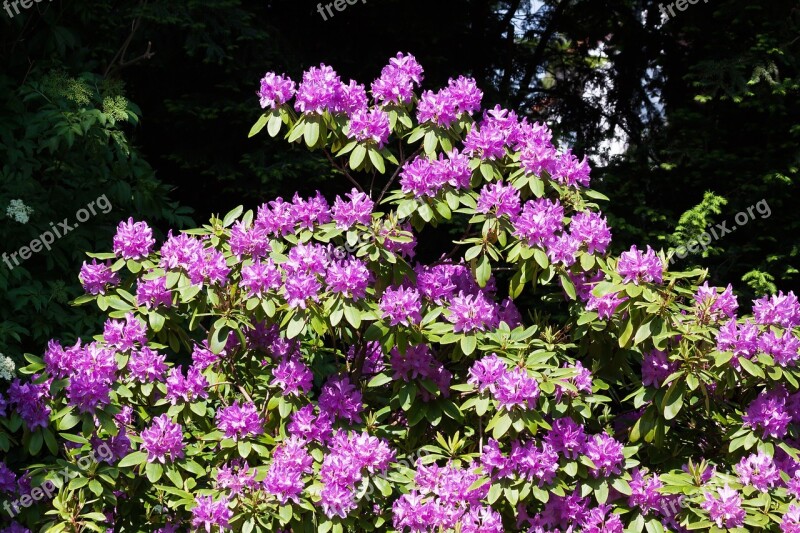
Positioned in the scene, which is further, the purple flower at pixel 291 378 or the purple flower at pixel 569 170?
the purple flower at pixel 569 170

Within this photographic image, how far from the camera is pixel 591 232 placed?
9.49 feet

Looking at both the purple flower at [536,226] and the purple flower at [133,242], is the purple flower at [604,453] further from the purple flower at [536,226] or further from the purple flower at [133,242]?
the purple flower at [133,242]

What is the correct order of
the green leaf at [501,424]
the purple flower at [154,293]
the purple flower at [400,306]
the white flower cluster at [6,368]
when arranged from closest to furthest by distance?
the green leaf at [501,424]
the purple flower at [400,306]
the purple flower at [154,293]
the white flower cluster at [6,368]

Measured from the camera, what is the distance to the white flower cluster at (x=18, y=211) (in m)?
4.18

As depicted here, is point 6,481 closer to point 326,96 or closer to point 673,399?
point 326,96

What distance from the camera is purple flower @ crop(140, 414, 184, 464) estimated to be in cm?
281

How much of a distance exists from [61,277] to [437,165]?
8.17 feet

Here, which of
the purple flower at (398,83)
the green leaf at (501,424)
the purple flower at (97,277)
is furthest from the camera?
the purple flower at (398,83)

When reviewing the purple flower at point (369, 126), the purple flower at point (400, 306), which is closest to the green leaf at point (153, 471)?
the purple flower at point (400, 306)

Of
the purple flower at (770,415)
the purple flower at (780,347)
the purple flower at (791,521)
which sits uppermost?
the purple flower at (780,347)

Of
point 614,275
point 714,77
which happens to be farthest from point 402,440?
point 714,77

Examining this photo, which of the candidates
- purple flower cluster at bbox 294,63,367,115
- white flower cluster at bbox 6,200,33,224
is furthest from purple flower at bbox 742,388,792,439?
white flower cluster at bbox 6,200,33,224

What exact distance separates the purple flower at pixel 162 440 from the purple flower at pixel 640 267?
1.47 metres

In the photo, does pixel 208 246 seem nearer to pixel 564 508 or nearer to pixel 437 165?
pixel 437 165
